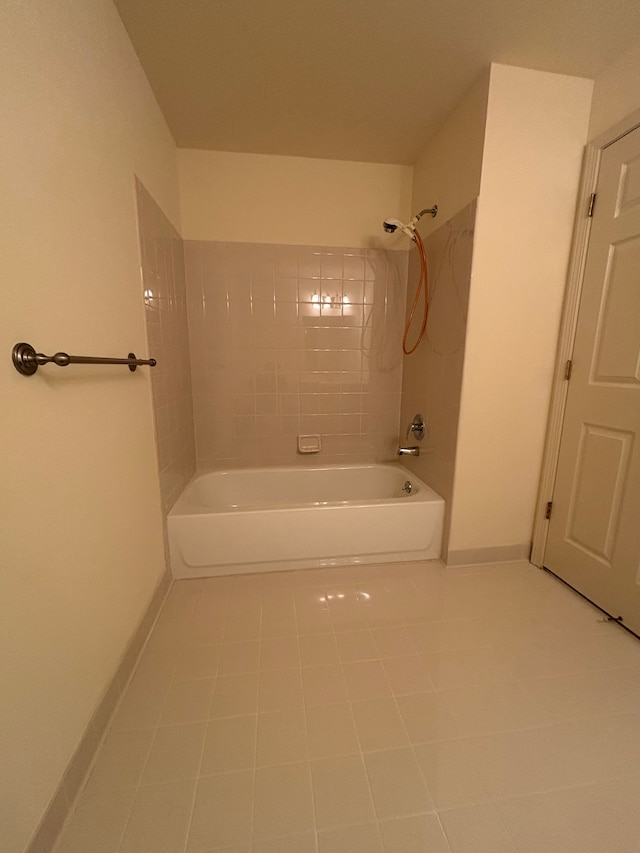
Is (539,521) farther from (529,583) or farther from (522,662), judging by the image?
(522,662)

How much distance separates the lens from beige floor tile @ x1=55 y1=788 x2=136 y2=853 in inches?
26.4

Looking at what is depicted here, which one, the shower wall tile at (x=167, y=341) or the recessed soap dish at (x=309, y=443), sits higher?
the shower wall tile at (x=167, y=341)

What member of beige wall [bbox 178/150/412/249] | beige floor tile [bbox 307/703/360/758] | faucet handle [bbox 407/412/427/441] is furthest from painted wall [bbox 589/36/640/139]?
beige floor tile [bbox 307/703/360/758]

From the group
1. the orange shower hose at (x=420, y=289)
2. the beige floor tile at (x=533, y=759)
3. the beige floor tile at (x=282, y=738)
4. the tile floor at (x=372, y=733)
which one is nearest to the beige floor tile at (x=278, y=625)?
the tile floor at (x=372, y=733)

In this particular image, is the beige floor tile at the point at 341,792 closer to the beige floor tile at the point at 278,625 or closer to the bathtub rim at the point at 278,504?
the beige floor tile at the point at 278,625

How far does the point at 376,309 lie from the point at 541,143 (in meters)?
1.02

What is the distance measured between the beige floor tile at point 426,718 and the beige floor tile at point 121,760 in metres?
0.70

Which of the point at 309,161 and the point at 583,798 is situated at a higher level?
the point at 309,161

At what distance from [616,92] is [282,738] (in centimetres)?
247

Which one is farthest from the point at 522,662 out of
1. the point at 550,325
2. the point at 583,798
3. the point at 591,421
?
the point at 550,325

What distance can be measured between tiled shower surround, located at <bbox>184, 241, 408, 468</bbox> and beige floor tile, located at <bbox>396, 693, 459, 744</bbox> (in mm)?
1407

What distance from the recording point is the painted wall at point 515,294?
1296mm

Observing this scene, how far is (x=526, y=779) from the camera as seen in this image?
2.57 feet

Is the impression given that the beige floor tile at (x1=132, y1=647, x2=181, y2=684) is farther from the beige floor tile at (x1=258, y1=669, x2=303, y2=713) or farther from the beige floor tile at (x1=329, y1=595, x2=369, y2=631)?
the beige floor tile at (x1=329, y1=595, x2=369, y2=631)
